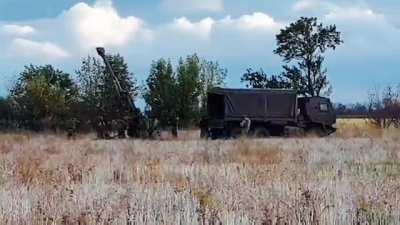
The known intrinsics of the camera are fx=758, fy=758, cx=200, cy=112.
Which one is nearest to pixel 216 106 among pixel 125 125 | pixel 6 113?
pixel 125 125

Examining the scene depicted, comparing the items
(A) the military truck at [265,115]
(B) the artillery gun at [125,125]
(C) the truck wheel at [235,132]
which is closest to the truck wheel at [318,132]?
(A) the military truck at [265,115]

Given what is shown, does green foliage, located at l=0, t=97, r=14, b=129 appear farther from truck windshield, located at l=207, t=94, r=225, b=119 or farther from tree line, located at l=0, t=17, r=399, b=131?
truck windshield, located at l=207, t=94, r=225, b=119

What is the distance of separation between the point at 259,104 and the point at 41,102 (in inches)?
728

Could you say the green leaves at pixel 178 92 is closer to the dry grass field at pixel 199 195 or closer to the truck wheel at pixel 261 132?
the truck wheel at pixel 261 132

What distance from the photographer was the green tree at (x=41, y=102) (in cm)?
5047

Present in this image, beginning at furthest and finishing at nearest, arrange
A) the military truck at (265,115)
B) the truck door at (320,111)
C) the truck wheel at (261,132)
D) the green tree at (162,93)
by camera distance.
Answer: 1. the green tree at (162,93)
2. the truck door at (320,111)
3. the military truck at (265,115)
4. the truck wheel at (261,132)

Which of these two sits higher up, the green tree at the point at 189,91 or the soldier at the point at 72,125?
the green tree at the point at 189,91

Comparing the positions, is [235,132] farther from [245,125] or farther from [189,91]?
[189,91]

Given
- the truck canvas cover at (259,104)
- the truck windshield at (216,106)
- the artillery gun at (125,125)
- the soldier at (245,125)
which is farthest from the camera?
the truck windshield at (216,106)

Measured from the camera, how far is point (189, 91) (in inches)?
2093

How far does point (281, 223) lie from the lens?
26.6ft

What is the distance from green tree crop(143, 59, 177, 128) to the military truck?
935 cm

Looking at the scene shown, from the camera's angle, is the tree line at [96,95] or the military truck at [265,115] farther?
the tree line at [96,95]

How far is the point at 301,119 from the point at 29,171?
92.9ft
